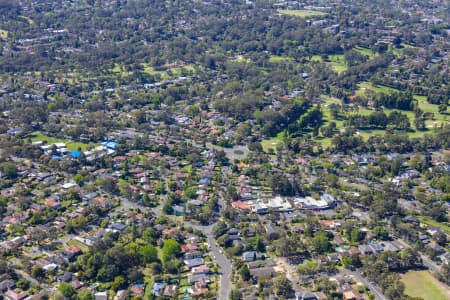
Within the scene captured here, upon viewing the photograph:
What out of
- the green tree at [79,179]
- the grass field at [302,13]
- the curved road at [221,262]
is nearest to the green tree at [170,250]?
the curved road at [221,262]

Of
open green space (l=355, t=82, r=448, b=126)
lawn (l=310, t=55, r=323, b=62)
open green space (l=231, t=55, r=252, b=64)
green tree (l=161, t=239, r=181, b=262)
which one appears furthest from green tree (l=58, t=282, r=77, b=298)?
lawn (l=310, t=55, r=323, b=62)

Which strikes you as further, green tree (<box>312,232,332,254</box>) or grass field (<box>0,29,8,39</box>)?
grass field (<box>0,29,8,39</box>)

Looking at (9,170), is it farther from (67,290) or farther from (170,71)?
(170,71)

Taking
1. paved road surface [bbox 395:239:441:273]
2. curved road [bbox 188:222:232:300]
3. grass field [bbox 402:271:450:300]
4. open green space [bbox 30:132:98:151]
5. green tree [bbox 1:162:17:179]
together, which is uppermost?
green tree [bbox 1:162:17:179]

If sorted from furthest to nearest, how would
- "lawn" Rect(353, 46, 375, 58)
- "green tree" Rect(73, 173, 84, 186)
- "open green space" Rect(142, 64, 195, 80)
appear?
"lawn" Rect(353, 46, 375, 58) → "open green space" Rect(142, 64, 195, 80) → "green tree" Rect(73, 173, 84, 186)

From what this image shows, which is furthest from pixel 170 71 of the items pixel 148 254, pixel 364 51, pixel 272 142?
pixel 148 254

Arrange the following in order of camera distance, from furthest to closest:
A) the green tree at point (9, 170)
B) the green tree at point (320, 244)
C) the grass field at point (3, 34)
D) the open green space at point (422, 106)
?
the grass field at point (3, 34), the open green space at point (422, 106), the green tree at point (9, 170), the green tree at point (320, 244)

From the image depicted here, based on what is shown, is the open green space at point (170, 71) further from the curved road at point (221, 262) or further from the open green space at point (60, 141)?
the curved road at point (221, 262)

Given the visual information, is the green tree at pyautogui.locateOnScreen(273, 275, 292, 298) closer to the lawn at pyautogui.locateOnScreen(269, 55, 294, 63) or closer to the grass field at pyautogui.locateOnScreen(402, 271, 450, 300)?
the grass field at pyautogui.locateOnScreen(402, 271, 450, 300)
